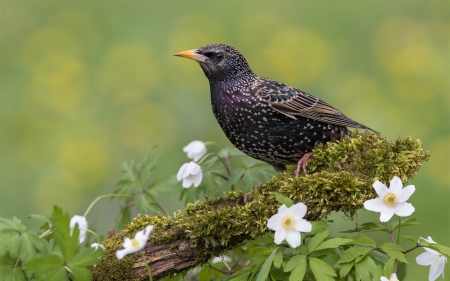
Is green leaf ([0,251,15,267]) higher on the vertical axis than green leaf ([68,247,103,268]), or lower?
lower

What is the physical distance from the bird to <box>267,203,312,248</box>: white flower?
4.16ft

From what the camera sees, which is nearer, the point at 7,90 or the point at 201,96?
the point at 201,96

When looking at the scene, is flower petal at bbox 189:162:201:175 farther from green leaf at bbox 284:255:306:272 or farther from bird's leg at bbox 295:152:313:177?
green leaf at bbox 284:255:306:272

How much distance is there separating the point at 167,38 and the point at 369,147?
17.1 feet

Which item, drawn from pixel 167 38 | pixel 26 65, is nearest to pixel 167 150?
pixel 167 38

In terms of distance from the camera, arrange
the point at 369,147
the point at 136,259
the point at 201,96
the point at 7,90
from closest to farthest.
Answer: the point at 136,259 → the point at 369,147 → the point at 201,96 → the point at 7,90

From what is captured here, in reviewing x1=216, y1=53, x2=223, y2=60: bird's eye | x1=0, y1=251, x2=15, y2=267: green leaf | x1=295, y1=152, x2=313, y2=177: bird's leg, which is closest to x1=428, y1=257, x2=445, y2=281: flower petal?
x1=295, y1=152, x2=313, y2=177: bird's leg

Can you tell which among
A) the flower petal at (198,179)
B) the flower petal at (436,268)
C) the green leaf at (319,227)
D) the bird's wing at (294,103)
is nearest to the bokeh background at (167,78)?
the bird's wing at (294,103)

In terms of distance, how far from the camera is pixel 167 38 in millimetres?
8656

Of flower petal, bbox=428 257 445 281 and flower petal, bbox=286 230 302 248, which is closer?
flower petal, bbox=286 230 302 248

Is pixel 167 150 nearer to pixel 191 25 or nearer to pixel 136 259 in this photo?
pixel 191 25

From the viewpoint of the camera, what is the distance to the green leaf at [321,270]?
289cm

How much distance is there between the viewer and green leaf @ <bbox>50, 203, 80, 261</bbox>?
8.96 ft

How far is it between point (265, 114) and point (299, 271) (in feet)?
5.98
